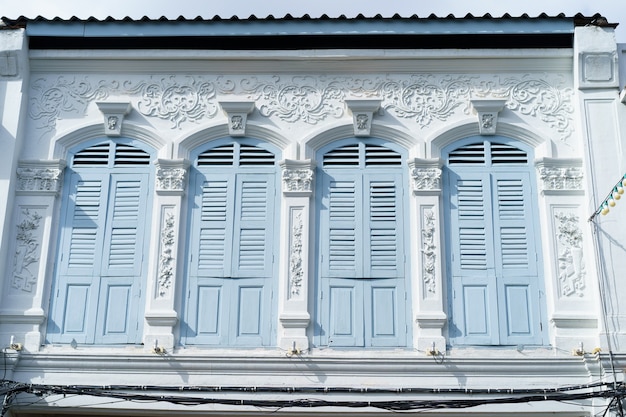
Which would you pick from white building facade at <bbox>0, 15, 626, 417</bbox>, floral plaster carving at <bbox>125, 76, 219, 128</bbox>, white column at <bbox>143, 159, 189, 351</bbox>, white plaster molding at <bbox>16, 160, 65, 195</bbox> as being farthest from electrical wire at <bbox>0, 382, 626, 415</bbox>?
floral plaster carving at <bbox>125, 76, 219, 128</bbox>

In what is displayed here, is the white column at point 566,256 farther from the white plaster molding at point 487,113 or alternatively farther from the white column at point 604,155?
the white plaster molding at point 487,113

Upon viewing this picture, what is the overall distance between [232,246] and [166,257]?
760 mm

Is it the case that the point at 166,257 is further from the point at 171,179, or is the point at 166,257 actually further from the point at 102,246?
the point at 171,179

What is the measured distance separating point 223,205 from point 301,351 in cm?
203

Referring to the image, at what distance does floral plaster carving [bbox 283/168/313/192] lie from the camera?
1170cm

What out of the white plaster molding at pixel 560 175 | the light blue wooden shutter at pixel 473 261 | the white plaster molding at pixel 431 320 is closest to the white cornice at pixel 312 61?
the white plaster molding at pixel 560 175

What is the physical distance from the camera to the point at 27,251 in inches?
453

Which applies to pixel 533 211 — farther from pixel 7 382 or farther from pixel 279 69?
pixel 7 382

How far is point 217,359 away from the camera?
35.5ft

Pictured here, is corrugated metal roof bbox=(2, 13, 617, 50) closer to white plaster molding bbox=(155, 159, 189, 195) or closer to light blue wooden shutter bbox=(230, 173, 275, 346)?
white plaster molding bbox=(155, 159, 189, 195)

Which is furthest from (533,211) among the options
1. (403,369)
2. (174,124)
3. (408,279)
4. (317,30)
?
(174,124)

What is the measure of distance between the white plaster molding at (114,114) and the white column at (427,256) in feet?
11.5

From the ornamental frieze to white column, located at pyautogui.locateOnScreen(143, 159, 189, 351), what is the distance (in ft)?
2.37

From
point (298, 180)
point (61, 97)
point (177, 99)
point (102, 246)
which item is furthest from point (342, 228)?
point (61, 97)
